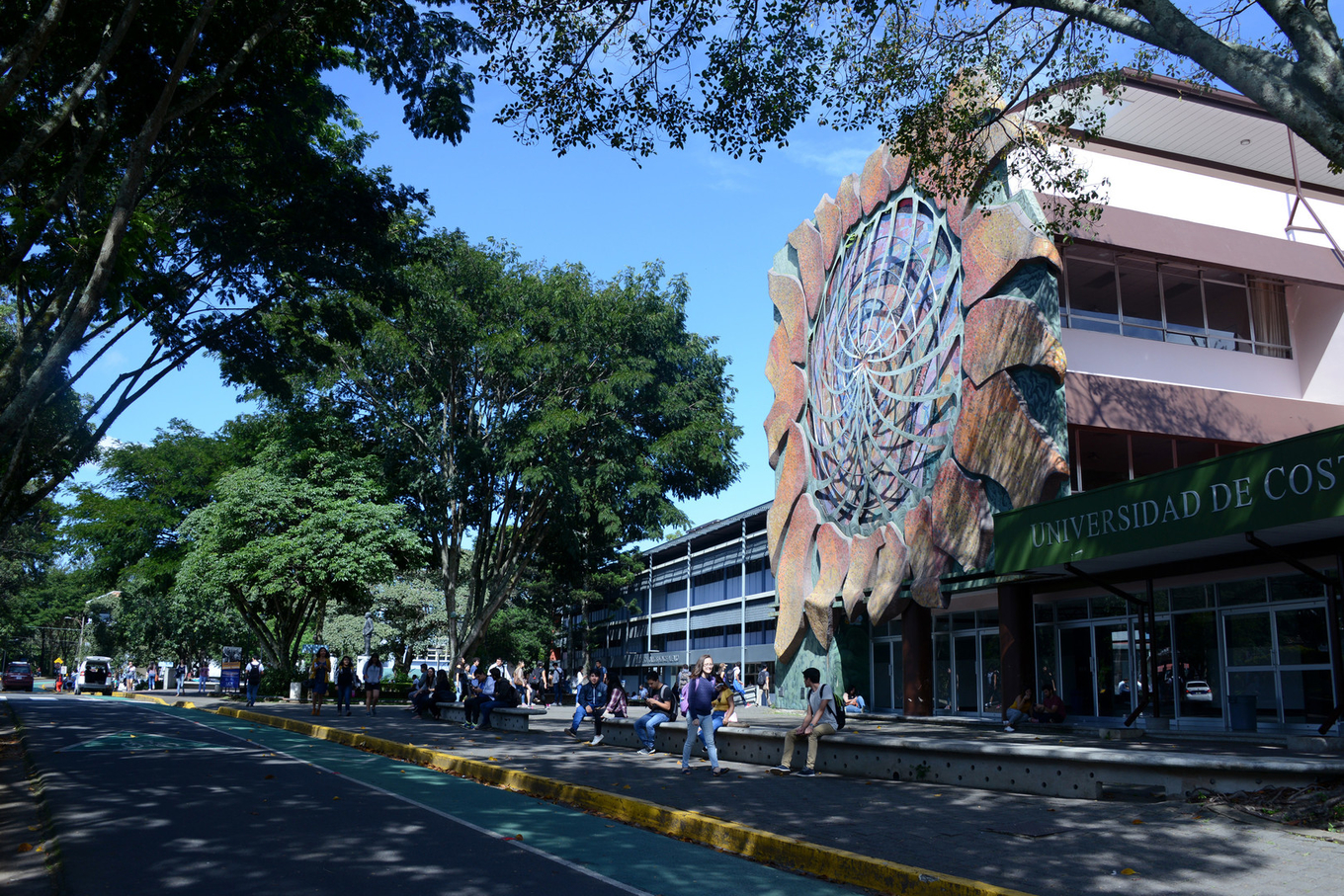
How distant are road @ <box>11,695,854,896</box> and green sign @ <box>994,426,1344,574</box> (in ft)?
35.1

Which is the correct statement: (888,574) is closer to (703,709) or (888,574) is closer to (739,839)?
(703,709)

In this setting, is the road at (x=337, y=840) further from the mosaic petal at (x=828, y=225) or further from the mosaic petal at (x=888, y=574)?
the mosaic petal at (x=828, y=225)

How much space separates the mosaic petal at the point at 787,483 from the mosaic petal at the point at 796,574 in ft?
1.44

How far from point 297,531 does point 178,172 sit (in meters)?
19.5

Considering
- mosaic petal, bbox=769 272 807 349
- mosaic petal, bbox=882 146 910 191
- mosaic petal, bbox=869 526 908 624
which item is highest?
mosaic petal, bbox=882 146 910 191

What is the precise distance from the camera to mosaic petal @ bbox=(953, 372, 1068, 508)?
21297 mm

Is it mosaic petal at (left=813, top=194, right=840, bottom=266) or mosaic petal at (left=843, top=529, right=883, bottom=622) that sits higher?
mosaic petal at (left=813, top=194, right=840, bottom=266)

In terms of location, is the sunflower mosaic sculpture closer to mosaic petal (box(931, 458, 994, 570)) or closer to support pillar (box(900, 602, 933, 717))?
mosaic petal (box(931, 458, 994, 570))

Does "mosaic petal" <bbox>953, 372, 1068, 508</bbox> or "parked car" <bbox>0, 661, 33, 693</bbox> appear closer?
"mosaic petal" <bbox>953, 372, 1068, 508</bbox>

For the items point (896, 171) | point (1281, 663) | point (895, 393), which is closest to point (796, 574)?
point (895, 393)

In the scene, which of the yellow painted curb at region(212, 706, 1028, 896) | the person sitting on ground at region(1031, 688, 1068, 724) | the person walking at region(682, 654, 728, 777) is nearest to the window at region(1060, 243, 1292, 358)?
the person sitting on ground at region(1031, 688, 1068, 724)

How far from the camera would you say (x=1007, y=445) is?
2238 centimetres

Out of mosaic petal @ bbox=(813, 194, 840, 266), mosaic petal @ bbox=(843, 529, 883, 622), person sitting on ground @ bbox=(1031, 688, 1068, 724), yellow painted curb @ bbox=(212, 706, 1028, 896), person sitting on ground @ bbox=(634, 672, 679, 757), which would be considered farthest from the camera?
mosaic petal @ bbox=(813, 194, 840, 266)

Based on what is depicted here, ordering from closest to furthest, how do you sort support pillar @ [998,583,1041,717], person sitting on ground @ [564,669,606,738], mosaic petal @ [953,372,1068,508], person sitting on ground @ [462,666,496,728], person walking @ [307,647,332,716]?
1. person sitting on ground @ [564,669,606,738]
2. mosaic petal @ [953,372,1068,508]
3. person sitting on ground @ [462,666,496,728]
4. support pillar @ [998,583,1041,717]
5. person walking @ [307,647,332,716]
